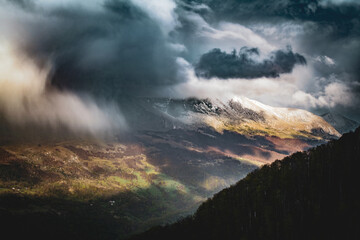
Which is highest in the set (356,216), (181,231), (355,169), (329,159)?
(329,159)

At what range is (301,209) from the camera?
152500 millimetres

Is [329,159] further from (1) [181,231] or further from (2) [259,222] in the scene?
(1) [181,231]

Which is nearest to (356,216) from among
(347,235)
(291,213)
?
(347,235)

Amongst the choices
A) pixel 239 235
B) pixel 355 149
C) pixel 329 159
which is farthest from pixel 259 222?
pixel 355 149

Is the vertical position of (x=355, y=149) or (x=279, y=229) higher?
(x=355, y=149)

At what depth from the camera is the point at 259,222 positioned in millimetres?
166750

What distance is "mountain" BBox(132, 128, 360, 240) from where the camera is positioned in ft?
424

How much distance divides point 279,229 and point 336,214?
3372 centimetres

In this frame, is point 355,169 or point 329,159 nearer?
point 355,169

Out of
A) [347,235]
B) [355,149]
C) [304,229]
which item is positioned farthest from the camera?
[355,149]

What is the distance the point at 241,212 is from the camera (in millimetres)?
182750

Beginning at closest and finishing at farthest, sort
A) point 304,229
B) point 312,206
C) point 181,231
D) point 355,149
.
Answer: point 304,229
point 312,206
point 355,149
point 181,231

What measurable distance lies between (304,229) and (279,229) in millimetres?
16138

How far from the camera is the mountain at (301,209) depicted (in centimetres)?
12938
